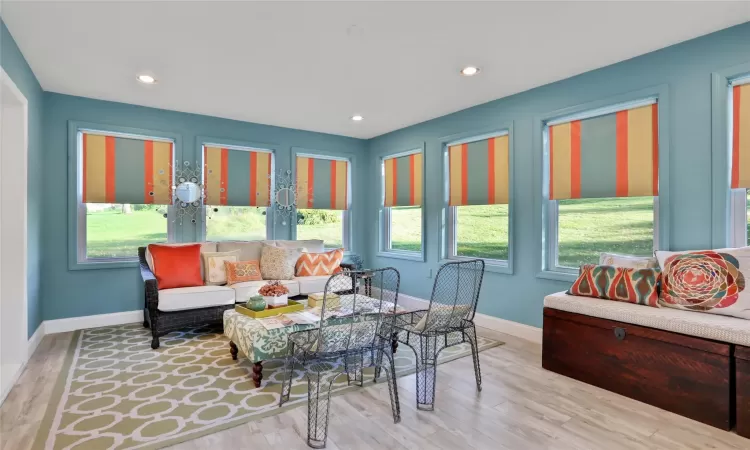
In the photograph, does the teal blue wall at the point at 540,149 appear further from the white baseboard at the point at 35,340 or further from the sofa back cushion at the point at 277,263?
the white baseboard at the point at 35,340

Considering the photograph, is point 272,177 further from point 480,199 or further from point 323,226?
point 480,199

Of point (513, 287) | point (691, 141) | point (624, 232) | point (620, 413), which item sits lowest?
point (620, 413)

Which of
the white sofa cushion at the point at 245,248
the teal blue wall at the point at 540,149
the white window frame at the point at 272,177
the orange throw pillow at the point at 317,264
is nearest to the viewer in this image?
the teal blue wall at the point at 540,149

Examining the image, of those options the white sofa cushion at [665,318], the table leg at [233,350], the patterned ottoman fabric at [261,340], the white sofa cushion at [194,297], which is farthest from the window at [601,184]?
the white sofa cushion at [194,297]

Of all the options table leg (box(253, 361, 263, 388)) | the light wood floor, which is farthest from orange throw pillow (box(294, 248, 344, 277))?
the light wood floor

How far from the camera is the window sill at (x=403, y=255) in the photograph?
5.63 m

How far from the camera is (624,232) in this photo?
12.1 ft

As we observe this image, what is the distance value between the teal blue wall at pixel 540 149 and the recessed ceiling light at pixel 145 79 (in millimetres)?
3103

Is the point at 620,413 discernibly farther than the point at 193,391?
No

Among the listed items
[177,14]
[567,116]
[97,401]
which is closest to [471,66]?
[567,116]

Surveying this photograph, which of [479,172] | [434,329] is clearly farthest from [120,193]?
[479,172]

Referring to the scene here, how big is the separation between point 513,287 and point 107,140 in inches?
195

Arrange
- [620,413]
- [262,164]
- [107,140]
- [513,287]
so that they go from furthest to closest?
[262,164] < [107,140] < [513,287] < [620,413]

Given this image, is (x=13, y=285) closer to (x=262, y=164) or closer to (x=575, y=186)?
(x=262, y=164)
